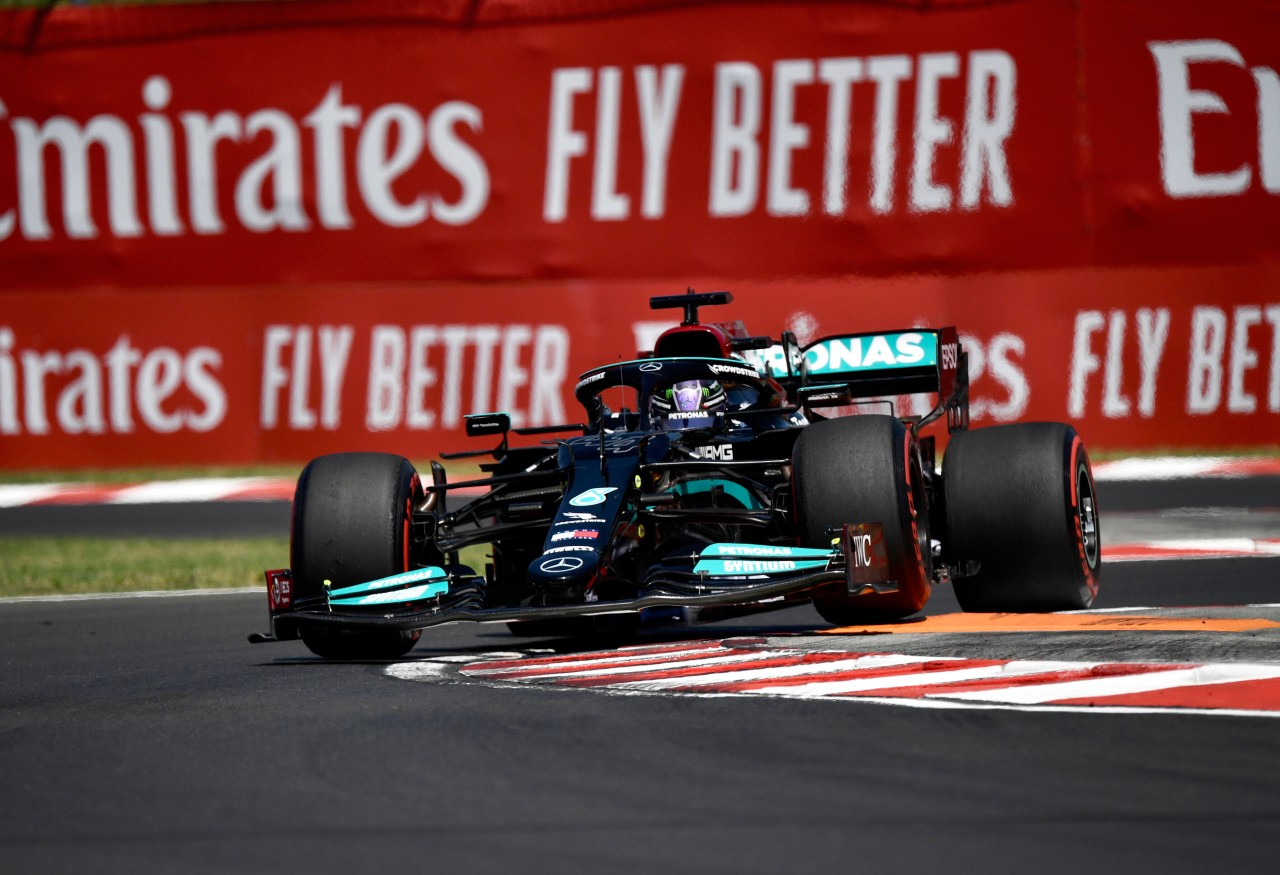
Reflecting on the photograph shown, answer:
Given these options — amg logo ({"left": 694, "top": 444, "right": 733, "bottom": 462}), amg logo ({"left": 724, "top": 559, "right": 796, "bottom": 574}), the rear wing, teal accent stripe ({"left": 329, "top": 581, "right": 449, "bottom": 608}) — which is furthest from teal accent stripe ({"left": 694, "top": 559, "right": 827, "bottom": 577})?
the rear wing

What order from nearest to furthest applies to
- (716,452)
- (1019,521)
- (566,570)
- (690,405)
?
(566,570) → (1019,521) → (716,452) → (690,405)

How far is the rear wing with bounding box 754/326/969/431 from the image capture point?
961 centimetres

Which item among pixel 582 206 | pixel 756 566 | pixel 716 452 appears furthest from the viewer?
pixel 582 206

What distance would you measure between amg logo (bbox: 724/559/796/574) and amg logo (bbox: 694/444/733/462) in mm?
1147

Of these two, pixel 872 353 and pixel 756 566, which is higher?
pixel 872 353

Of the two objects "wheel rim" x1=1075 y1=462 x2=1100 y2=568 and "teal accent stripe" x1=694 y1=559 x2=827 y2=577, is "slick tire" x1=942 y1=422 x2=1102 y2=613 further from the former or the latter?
"teal accent stripe" x1=694 y1=559 x2=827 y2=577

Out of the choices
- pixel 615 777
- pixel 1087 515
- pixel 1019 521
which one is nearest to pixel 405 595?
pixel 1019 521

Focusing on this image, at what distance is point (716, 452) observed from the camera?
8.80 m

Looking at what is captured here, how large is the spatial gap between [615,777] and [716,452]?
4.06m

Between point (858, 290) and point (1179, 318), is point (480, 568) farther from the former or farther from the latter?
point (1179, 318)

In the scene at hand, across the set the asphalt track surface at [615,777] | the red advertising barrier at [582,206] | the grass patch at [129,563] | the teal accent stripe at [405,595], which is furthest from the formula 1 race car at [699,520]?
the red advertising barrier at [582,206]

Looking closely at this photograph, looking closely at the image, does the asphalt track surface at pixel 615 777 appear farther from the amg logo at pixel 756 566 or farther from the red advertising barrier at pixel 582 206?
the red advertising barrier at pixel 582 206

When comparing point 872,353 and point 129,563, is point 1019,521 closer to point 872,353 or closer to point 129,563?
point 872,353

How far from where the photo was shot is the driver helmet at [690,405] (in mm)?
9000
